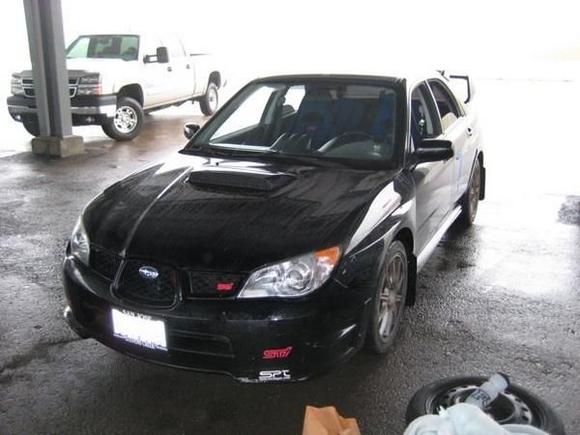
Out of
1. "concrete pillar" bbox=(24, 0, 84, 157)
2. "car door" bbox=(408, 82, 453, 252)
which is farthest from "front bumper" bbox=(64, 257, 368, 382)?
"concrete pillar" bbox=(24, 0, 84, 157)

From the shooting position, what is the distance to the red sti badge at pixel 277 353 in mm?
2691

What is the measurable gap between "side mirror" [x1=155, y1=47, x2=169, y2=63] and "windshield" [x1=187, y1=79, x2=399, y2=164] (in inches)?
278

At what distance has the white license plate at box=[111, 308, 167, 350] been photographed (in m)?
2.75

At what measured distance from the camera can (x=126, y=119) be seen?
34.8 feet

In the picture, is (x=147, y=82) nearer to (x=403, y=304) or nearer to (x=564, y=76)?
(x=403, y=304)

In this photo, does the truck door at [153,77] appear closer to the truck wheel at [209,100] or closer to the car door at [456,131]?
the truck wheel at [209,100]

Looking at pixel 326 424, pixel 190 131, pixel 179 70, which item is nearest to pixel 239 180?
pixel 190 131

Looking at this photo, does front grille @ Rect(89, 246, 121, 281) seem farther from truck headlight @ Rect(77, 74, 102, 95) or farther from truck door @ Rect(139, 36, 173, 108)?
truck door @ Rect(139, 36, 173, 108)

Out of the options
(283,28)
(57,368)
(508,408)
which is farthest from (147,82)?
(283,28)

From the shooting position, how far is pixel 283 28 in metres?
32.7

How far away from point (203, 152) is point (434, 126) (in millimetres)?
1650

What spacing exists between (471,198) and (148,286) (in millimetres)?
3659

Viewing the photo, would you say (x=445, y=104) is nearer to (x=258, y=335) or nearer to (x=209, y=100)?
(x=258, y=335)

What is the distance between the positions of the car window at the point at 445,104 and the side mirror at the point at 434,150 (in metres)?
0.87
